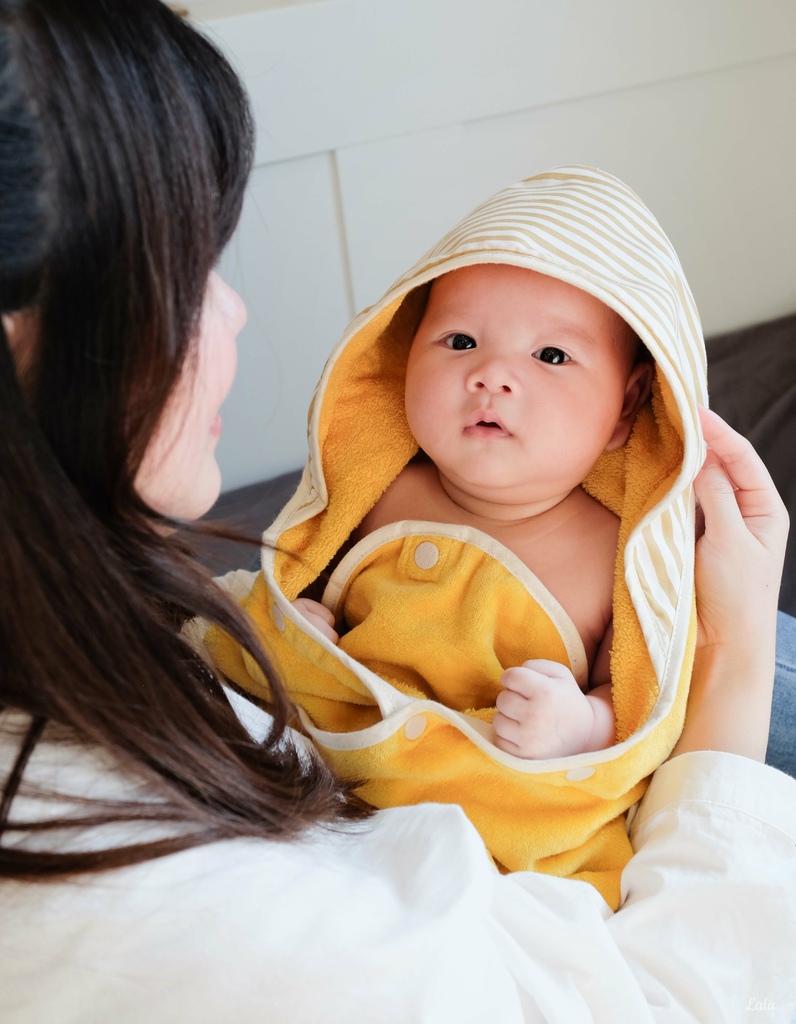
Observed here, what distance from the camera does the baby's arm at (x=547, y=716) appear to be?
0.81m

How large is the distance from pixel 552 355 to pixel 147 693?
521 mm

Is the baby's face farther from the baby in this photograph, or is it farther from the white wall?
the white wall

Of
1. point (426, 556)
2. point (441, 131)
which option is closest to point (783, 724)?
point (426, 556)

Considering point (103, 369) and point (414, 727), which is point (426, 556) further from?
point (103, 369)

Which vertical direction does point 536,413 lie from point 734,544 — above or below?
above

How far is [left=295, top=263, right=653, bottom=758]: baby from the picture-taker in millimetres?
909

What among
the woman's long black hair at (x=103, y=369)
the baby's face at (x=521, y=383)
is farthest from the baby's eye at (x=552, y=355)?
the woman's long black hair at (x=103, y=369)

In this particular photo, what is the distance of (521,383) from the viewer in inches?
35.8

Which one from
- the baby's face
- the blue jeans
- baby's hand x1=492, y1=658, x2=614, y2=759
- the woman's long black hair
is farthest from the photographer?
the blue jeans

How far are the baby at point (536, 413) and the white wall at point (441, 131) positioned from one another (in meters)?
0.63

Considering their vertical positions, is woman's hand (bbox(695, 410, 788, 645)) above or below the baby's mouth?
below

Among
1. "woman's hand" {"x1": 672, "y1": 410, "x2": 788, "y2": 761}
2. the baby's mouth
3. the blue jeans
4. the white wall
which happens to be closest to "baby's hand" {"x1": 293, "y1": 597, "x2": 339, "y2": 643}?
the baby's mouth

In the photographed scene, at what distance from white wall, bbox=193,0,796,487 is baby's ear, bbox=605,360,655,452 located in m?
0.72

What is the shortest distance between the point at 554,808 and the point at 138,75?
2.16 ft
